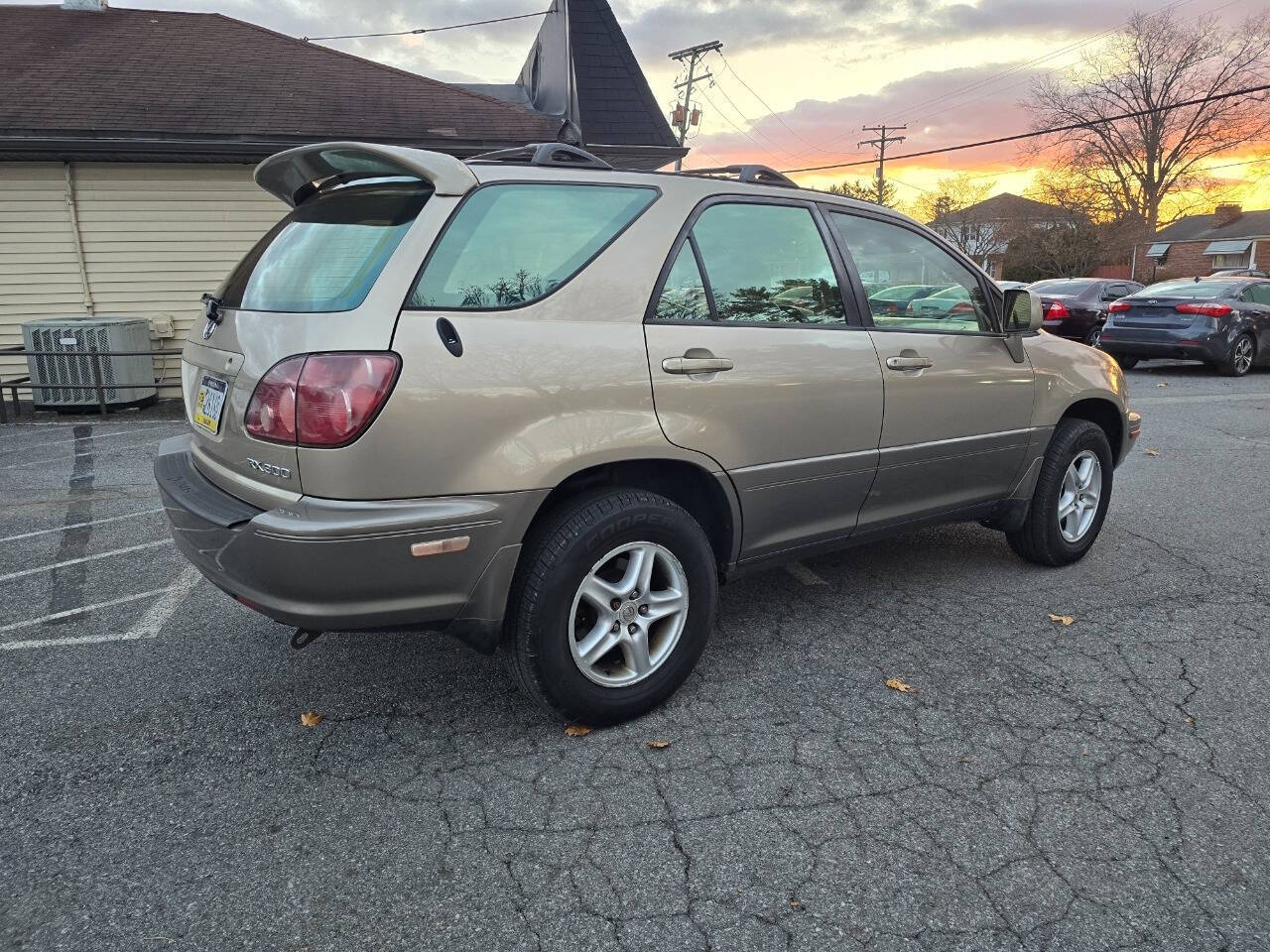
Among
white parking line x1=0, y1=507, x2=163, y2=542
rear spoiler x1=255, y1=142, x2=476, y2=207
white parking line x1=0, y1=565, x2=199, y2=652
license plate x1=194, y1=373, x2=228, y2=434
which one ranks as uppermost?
rear spoiler x1=255, y1=142, x2=476, y2=207

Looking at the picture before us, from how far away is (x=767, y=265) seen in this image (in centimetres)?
328

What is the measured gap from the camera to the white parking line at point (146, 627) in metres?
3.60

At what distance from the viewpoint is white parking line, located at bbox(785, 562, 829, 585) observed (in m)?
4.28

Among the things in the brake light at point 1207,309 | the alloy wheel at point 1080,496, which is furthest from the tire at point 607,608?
the brake light at point 1207,309

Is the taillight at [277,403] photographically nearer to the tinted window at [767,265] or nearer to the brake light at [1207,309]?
the tinted window at [767,265]

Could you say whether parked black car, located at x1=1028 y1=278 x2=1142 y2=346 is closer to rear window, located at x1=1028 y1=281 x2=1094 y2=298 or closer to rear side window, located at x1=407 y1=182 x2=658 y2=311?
rear window, located at x1=1028 y1=281 x2=1094 y2=298

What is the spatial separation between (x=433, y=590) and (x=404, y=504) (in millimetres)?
263

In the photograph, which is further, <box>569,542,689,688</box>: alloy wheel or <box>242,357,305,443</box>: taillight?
<box>569,542,689,688</box>: alloy wheel

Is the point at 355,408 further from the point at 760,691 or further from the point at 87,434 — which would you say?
the point at 87,434

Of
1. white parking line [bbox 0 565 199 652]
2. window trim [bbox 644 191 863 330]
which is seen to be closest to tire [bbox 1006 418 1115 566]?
window trim [bbox 644 191 863 330]

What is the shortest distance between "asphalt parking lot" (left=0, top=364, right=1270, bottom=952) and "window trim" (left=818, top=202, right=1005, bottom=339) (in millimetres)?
1193

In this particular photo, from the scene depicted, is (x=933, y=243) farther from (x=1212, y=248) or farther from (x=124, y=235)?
(x=1212, y=248)

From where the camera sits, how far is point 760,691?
10.4 feet

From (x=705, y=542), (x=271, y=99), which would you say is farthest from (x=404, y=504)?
(x=271, y=99)
